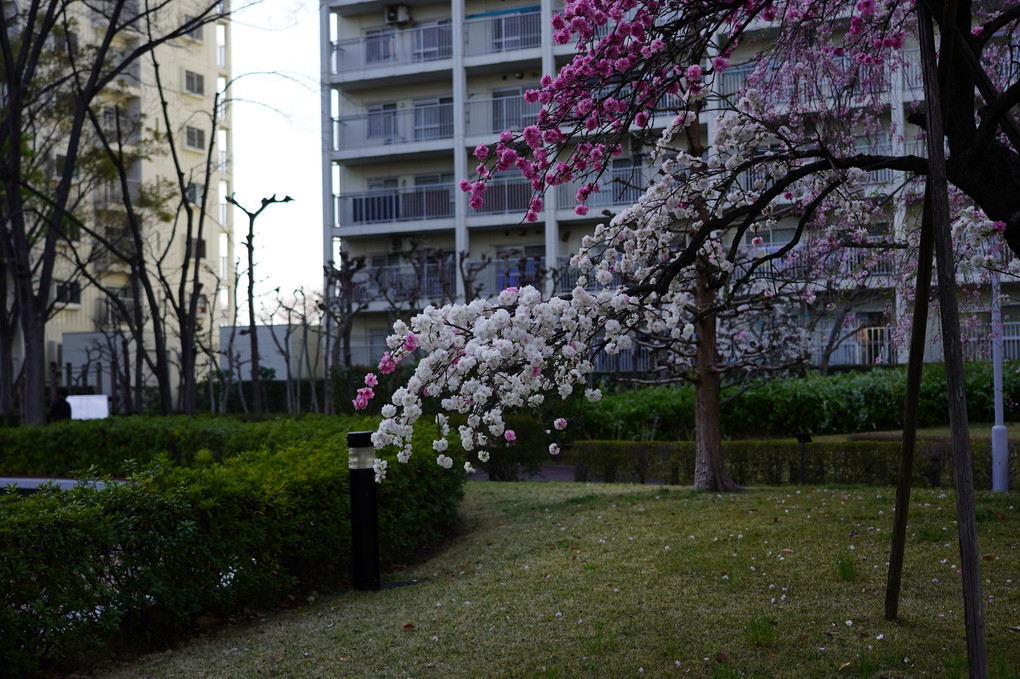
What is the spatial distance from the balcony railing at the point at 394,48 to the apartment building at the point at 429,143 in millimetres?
34

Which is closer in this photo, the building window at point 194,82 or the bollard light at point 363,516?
the bollard light at point 363,516

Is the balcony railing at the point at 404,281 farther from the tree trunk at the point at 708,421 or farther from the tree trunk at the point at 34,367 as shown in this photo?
the tree trunk at the point at 708,421

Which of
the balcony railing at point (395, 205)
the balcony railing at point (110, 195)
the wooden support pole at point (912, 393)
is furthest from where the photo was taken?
the balcony railing at point (110, 195)

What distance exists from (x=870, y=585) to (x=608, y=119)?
368cm

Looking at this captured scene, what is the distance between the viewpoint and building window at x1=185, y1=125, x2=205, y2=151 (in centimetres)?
4553

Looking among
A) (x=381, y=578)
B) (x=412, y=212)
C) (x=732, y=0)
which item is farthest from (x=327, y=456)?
(x=412, y=212)

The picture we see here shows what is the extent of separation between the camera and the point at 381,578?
353 inches

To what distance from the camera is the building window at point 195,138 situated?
149 feet

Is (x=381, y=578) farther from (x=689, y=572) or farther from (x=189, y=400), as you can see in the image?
(x=189, y=400)

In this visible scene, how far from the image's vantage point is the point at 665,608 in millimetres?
6676

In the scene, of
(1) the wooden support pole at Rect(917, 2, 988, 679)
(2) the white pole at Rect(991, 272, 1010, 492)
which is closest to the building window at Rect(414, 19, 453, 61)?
(2) the white pole at Rect(991, 272, 1010, 492)

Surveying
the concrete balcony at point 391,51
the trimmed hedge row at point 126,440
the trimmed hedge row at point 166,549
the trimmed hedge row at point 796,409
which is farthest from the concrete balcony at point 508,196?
the trimmed hedge row at point 166,549

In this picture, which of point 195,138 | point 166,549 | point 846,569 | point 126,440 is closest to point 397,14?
point 195,138

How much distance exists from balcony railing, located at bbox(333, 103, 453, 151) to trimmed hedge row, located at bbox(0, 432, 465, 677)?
25.2m
